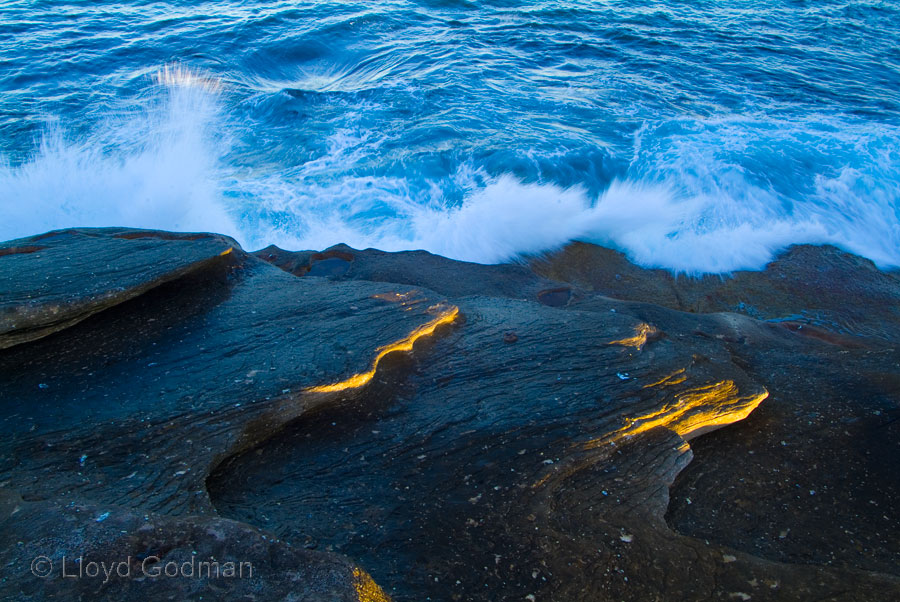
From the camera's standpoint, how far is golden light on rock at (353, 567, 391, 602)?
2604mm

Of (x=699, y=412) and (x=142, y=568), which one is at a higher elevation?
(x=142, y=568)

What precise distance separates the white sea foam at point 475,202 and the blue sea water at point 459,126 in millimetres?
34

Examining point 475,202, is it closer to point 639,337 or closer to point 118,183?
point 639,337

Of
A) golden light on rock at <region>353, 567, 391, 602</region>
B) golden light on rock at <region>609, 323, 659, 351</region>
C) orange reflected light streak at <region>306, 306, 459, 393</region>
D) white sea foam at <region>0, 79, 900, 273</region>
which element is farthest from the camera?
white sea foam at <region>0, 79, 900, 273</region>

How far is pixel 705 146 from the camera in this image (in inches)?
404

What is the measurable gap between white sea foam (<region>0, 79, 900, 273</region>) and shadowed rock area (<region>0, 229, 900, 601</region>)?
256cm

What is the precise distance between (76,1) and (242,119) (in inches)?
329

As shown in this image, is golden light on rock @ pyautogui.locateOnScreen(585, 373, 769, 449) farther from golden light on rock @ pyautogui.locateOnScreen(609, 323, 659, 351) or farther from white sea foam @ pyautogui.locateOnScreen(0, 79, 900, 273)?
white sea foam @ pyautogui.locateOnScreen(0, 79, 900, 273)

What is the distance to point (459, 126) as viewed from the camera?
1070cm

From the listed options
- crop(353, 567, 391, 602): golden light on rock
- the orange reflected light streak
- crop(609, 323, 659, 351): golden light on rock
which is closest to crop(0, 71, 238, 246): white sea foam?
the orange reflected light streak

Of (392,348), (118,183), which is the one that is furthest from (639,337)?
(118,183)

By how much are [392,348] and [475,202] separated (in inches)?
184

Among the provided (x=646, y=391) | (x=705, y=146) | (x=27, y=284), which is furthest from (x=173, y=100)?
(x=646, y=391)

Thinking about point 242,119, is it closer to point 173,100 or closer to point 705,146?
point 173,100
